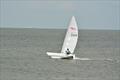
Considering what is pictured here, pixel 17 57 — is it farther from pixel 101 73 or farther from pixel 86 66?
pixel 101 73

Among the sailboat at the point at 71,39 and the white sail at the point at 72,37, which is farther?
the white sail at the point at 72,37

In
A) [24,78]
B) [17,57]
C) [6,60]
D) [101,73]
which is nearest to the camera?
[24,78]

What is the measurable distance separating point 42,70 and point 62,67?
13.5 feet

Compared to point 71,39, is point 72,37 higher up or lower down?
higher up

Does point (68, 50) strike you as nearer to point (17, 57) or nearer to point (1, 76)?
point (17, 57)

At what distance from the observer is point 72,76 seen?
49.5 meters

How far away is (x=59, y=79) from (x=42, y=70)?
6813 millimetres

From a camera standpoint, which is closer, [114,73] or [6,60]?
[114,73]

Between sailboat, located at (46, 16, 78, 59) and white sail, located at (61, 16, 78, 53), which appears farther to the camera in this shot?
white sail, located at (61, 16, 78, 53)

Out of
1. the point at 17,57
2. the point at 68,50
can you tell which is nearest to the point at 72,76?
the point at 68,50

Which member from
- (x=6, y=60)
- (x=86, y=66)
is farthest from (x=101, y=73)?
(x=6, y=60)

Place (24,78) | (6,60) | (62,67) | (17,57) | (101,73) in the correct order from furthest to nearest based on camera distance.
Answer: (17,57)
(6,60)
(62,67)
(101,73)
(24,78)

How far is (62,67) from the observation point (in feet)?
187

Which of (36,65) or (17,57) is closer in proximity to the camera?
(36,65)
